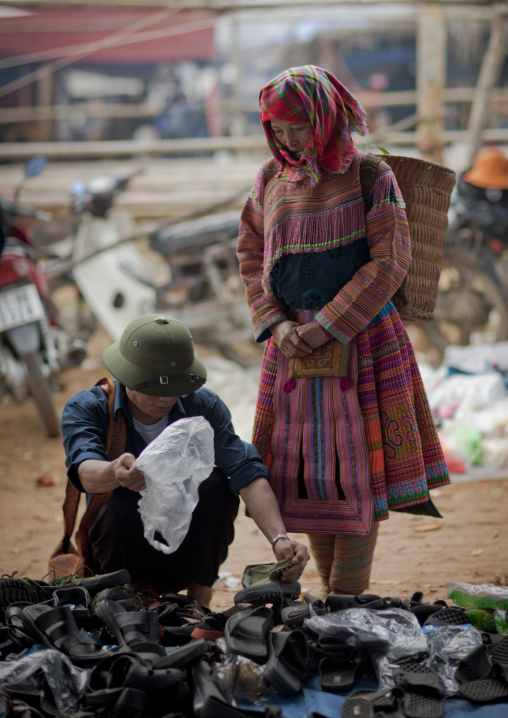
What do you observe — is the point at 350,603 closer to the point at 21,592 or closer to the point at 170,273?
A: the point at 21,592

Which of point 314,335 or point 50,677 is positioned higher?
point 314,335

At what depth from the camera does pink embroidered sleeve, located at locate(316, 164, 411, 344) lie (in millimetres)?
2328

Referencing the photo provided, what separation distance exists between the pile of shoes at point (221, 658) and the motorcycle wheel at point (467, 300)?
423 cm

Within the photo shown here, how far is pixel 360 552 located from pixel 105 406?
95cm

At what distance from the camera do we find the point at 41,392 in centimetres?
496

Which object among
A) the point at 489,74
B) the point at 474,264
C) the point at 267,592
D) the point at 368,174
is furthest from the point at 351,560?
the point at 489,74

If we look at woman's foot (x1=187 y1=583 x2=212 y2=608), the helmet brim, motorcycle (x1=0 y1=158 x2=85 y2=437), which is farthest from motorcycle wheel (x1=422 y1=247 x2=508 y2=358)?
the helmet brim

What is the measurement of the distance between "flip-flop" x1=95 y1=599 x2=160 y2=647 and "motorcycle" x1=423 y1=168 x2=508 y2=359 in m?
4.60

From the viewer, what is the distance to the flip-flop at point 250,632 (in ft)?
6.55

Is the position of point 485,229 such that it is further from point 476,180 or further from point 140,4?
point 140,4

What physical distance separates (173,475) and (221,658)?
0.51 meters

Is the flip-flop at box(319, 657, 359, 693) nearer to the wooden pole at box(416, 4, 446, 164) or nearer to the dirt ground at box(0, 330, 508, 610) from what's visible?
the dirt ground at box(0, 330, 508, 610)

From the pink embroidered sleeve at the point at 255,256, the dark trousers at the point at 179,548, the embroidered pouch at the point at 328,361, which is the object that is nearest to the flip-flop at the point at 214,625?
the dark trousers at the point at 179,548

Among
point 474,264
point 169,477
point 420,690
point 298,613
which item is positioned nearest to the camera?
point 420,690
